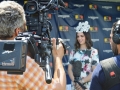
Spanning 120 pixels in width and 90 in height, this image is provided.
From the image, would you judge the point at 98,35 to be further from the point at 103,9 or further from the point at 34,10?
the point at 34,10

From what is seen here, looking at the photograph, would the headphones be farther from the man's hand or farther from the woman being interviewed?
the woman being interviewed

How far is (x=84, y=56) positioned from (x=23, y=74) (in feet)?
7.56

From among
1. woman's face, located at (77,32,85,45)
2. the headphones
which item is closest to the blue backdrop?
woman's face, located at (77,32,85,45)

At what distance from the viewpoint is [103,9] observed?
6023 millimetres

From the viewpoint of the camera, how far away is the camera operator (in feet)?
3.83

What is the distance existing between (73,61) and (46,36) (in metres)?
2.11

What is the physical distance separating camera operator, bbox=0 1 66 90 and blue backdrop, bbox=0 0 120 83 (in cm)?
415

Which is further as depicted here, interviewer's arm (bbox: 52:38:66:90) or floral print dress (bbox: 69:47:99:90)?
floral print dress (bbox: 69:47:99:90)

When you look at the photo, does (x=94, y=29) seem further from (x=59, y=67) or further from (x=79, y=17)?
(x=59, y=67)

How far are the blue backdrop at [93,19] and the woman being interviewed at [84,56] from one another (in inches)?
72.4

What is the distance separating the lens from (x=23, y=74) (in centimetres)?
128

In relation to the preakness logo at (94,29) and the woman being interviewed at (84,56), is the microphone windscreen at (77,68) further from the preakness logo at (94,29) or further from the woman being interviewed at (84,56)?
the preakness logo at (94,29)

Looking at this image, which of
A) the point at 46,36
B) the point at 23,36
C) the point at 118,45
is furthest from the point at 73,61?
the point at 23,36

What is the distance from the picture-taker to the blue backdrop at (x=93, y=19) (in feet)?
18.5
